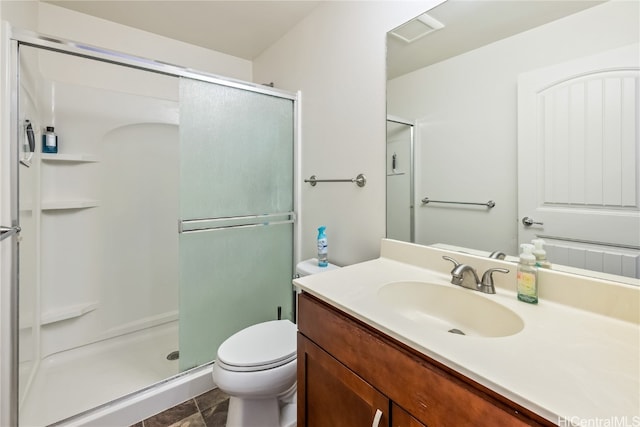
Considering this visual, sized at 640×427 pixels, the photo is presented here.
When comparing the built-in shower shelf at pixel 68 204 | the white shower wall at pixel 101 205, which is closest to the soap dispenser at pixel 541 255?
the white shower wall at pixel 101 205

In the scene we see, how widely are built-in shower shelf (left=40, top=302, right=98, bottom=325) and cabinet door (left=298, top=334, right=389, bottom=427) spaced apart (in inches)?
68.2

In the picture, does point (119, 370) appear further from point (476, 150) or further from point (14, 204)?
point (476, 150)

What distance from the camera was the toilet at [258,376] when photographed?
1.17 meters

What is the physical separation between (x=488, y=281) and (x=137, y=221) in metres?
2.29

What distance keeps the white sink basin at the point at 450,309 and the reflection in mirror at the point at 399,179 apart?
309 mm

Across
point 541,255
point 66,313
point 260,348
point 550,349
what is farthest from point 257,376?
point 66,313

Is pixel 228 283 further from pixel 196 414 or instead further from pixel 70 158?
pixel 70 158

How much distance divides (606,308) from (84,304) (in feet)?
8.67

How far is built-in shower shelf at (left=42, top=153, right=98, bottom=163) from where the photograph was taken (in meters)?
1.69

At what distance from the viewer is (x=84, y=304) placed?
1903 mm

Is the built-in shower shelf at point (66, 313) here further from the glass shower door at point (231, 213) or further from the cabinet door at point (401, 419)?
the cabinet door at point (401, 419)

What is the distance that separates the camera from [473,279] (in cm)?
98

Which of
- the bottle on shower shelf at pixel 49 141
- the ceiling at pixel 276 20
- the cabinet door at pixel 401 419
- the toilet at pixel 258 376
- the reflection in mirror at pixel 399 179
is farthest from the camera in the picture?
the bottle on shower shelf at pixel 49 141

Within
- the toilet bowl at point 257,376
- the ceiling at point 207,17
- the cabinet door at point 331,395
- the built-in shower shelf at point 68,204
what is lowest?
the toilet bowl at point 257,376
